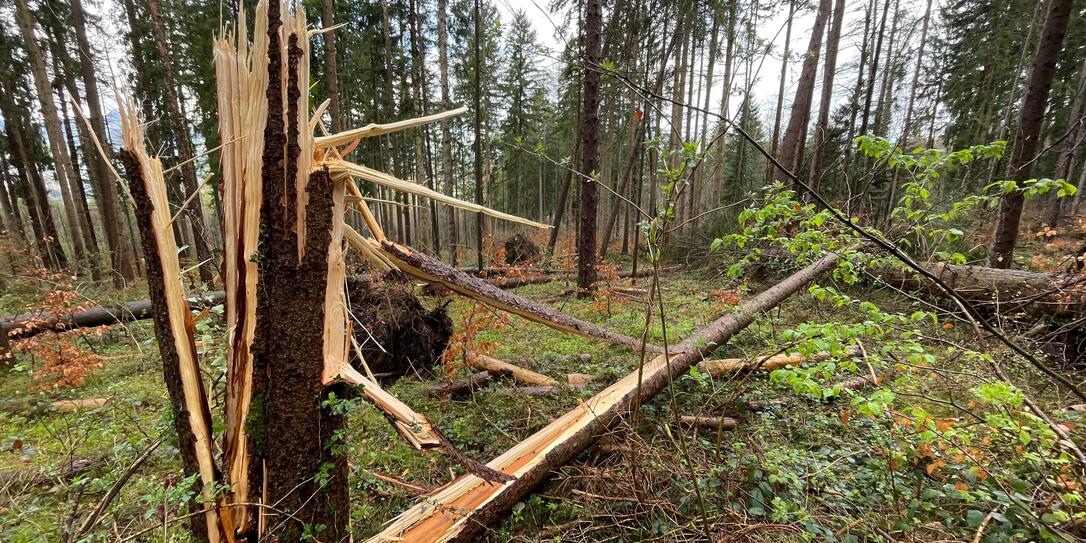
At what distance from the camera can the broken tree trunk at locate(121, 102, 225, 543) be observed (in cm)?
153

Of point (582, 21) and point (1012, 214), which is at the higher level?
point (582, 21)

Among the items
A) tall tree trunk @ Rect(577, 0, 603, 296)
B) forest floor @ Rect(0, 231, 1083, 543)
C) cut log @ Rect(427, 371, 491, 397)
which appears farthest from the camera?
tall tree trunk @ Rect(577, 0, 603, 296)

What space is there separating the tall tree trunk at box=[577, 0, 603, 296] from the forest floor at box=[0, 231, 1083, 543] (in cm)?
339

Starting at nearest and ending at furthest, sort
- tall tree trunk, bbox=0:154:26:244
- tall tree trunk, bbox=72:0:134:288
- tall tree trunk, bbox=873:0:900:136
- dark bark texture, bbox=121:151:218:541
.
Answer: dark bark texture, bbox=121:151:218:541 < tall tree trunk, bbox=72:0:134:288 < tall tree trunk, bbox=0:154:26:244 < tall tree trunk, bbox=873:0:900:136

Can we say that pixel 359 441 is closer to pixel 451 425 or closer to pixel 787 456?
pixel 451 425

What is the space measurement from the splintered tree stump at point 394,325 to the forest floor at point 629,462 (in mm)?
337

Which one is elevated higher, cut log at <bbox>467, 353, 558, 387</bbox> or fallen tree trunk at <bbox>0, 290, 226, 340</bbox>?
fallen tree trunk at <bbox>0, 290, 226, 340</bbox>

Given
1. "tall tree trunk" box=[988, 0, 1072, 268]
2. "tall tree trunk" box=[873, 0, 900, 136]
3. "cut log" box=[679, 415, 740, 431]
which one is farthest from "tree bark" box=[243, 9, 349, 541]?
"tall tree trunk" box=[873, 0, 900, 136]

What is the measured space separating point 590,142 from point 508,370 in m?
4.73

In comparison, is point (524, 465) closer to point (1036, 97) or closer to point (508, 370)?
point (508, 370)

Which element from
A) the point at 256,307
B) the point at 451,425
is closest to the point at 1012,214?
the point at 451,425

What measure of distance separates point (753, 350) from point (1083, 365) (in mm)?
2955

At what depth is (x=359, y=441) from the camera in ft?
10.0

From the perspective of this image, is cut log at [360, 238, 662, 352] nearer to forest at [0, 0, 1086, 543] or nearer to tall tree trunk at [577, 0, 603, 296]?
forest at [0, 0, 1086, 543]
